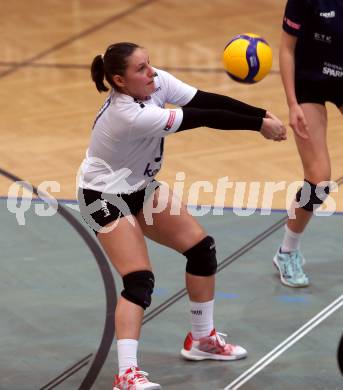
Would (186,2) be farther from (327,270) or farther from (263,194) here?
(327,270)

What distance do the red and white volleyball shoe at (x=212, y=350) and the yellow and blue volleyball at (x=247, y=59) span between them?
4.80ft

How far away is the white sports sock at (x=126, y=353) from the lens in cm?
541

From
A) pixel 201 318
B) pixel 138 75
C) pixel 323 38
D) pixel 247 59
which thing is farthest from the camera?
pixel 323 38

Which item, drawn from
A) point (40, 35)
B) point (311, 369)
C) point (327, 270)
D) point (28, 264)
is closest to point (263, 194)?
point (327, 270)

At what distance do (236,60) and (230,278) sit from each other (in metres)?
1.39

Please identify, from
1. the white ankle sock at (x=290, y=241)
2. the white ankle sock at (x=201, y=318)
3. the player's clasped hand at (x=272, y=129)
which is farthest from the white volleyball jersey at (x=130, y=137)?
the white ankle sock at (x=290, y=241)

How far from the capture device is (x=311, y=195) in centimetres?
660

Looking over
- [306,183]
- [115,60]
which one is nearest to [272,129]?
[115,60]

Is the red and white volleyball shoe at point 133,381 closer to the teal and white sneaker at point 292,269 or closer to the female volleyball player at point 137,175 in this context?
the female volleyball player at point 137,175

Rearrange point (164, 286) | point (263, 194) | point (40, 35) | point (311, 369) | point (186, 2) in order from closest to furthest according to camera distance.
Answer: point (311, 369), point (164, 286), point (263, 194), point (40, 35), point (186, 2)

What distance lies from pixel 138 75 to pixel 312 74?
1.46 m

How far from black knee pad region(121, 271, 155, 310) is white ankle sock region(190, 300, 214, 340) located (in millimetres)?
474

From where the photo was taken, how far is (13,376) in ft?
19.0

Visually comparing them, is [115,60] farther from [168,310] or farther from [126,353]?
[168,310]
